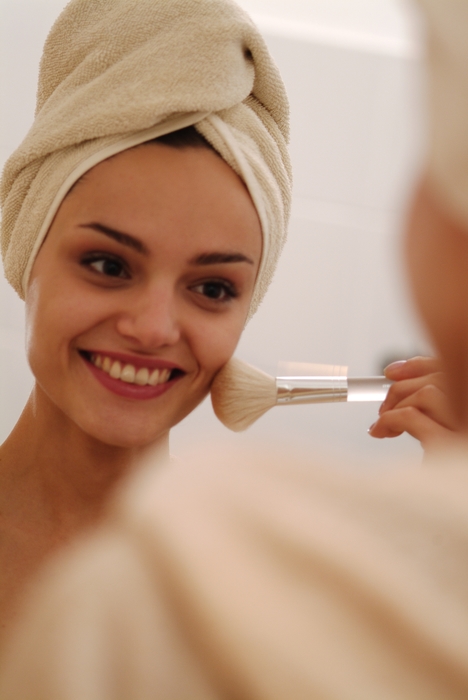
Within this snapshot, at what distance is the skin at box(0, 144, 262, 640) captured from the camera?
67cm

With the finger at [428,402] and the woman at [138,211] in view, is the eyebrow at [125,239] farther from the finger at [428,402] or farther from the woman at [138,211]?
the finger at [428,402]

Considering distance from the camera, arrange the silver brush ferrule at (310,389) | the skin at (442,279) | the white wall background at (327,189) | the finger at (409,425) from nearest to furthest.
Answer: the skin at (442,279) < the finger at (409,425) < the silver brush ferrule at (310,389) < the white wall background at (327,189)

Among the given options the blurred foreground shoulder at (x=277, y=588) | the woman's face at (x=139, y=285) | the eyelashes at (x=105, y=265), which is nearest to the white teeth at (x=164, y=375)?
the woman's face at (x=139, y=285)

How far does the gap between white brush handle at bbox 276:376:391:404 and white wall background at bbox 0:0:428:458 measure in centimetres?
30

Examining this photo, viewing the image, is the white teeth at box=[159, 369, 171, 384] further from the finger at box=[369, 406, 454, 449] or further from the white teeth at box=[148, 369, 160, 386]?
the finger at box=[369, 406, 454, 449]

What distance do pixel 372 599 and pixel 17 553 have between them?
63 centimetres

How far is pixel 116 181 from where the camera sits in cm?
67

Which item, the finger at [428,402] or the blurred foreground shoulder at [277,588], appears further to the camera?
the finger at [428,402]

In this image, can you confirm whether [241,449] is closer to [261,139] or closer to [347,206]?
[261,139]

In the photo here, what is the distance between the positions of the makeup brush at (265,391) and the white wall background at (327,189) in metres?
0.30

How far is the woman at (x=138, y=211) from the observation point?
2.17 feet

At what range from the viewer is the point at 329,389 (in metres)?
0.77

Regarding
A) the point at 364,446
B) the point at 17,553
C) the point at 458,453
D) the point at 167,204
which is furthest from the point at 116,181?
the point at 364,446

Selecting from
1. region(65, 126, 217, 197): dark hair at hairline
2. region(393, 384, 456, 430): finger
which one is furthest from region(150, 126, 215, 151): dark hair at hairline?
Answer: region(393, 384, 456, 430): finger
